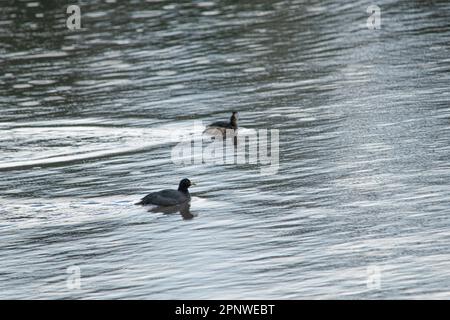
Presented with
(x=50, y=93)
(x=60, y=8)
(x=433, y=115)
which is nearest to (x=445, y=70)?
(x=433, y=115)

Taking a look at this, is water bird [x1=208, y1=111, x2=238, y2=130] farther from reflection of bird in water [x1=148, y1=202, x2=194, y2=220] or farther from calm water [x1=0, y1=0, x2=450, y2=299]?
reflection of bird in water [x1=148, y1=202, x2=194, y2=220]

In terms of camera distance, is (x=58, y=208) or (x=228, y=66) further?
(x=228, y=66)

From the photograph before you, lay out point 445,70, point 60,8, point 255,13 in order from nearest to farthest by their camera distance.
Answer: point 445,70, point 255,13, point 60,8

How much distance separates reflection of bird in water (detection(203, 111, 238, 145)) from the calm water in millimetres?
1031

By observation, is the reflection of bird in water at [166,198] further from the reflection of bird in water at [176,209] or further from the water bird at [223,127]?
the water bird at [223,127]

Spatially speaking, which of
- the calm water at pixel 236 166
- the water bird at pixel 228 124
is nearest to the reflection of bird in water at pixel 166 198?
the calm water at pixel 236 166

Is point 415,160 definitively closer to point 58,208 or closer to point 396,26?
point 58,208

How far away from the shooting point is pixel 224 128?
32.7 meters

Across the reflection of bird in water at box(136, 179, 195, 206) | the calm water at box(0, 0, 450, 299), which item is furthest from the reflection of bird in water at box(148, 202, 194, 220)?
the calm water at box(0, 0, 450, 299)

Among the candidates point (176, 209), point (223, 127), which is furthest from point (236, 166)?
point (176, 209)

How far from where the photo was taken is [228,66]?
4372cm

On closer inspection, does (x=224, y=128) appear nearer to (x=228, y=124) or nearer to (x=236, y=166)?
(x=228, y=124)

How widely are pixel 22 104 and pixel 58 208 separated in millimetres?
14057

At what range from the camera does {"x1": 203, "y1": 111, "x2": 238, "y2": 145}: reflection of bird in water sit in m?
32.6
